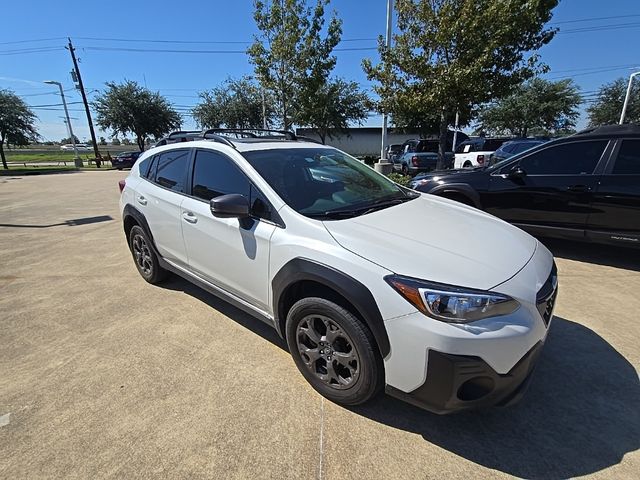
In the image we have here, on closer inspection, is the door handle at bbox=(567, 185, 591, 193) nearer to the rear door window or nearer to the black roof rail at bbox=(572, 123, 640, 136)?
the black roof rail at bbox=(572, 123, 640, 136)

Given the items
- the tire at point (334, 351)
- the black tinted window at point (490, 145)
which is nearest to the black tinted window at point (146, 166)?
the tire at point (334, 351)

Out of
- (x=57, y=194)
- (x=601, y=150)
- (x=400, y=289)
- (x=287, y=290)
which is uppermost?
(x=601, y=150)

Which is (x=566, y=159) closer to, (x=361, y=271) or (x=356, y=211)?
(x=356, y=211)

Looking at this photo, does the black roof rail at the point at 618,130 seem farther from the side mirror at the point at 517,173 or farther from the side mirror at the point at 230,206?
the side mirror at the point at 230,206

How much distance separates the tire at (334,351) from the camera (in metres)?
1.95

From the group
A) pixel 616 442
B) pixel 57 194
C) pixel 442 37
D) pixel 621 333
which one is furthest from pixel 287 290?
pixel 57 194

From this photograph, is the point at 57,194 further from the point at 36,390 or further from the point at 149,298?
the point at 36,390

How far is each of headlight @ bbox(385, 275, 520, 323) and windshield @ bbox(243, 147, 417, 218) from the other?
2.73 ft

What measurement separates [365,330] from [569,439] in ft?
4.39

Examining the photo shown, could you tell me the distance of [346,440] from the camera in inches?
78.2

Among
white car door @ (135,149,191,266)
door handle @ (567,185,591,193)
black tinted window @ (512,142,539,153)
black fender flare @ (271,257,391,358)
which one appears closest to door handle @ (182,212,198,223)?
white car door @ (135,149,191,266)

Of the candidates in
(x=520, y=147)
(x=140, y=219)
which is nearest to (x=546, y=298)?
(x=140, y=219)

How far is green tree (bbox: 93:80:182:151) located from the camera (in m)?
33.2

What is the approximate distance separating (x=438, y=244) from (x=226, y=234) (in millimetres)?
1576
